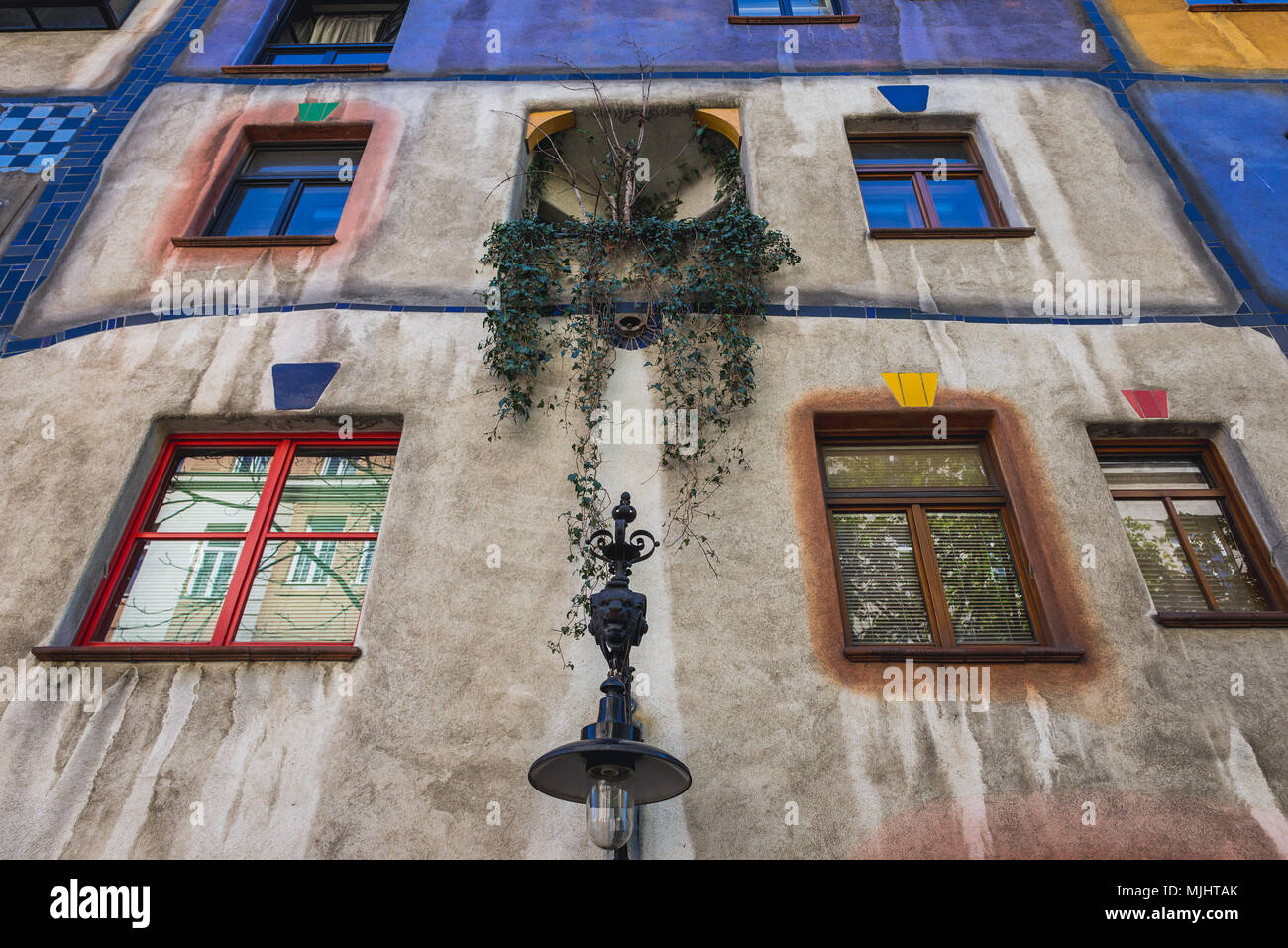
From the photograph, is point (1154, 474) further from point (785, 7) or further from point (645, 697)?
point (785, 7)

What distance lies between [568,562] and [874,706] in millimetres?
2072

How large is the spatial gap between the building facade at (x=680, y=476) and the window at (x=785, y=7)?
4.43 ft

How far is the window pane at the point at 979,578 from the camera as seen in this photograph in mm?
5555

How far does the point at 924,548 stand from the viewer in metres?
5.88

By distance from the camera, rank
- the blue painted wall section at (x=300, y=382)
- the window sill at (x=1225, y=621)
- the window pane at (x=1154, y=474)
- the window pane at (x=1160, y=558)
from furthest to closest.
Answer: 1. the blue painted wall section at (x=300, y=382)
2. the window pane at (x=1154, y=474)
3. the window pane at (x=1160, y=558)
4. the window sill at (x=1225, y=621)

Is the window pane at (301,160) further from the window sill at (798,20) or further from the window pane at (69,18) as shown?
the window sill at (798,20)

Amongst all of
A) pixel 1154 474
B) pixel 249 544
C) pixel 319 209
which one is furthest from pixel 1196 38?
pixel 249 544

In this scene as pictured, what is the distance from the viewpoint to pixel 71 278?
24.1 feet

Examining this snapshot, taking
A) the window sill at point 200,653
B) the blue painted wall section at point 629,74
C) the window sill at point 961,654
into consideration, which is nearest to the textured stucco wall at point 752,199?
the blue painted wall section at point 629,74

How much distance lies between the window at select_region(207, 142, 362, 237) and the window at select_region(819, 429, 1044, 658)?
541cm

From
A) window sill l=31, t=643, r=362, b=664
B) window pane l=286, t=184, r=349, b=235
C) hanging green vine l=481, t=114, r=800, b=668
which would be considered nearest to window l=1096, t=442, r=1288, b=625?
hanging green vine l=481, t=114, r=800, b=668

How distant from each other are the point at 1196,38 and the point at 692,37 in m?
5.74

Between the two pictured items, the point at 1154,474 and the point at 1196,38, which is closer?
the point at 1154,474

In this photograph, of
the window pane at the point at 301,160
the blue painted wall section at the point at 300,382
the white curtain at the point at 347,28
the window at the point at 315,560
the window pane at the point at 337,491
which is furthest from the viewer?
the white curtain at the point at 347,28
